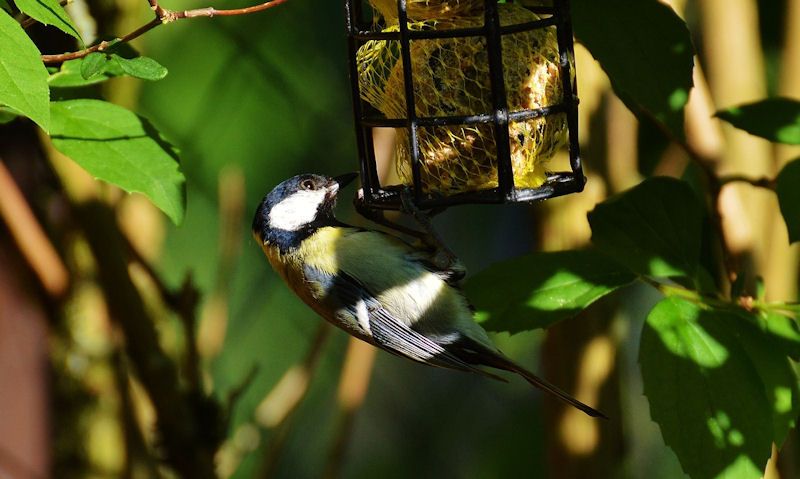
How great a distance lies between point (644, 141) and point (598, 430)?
2.93 ft

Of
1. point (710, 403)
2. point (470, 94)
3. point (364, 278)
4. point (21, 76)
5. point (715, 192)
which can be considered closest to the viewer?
point (21, 76)

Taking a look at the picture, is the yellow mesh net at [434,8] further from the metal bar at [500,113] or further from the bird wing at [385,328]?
the bird wing at [385,328]

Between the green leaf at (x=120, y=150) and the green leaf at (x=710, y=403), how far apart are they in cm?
64

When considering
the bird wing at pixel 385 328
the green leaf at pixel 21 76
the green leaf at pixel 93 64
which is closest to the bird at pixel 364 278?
the bird wing at pixel 385 328

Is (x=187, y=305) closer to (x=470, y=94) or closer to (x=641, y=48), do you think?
(x=470, y=94)

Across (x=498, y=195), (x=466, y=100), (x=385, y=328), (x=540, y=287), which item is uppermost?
(x=466, y=100)

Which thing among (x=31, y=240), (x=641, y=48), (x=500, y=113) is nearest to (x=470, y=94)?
(x=500, y=113)

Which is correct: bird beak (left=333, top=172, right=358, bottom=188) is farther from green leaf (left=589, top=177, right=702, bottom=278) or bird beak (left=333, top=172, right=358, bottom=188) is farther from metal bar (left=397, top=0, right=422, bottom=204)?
green leaf (left=589, top=177, right=702, bottom=278)

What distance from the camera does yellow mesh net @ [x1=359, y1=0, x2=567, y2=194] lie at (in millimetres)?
1426

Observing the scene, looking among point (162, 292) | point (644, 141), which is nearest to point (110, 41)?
point (162, 292)

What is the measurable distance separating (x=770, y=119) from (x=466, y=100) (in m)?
0.44

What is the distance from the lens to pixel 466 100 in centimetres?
142

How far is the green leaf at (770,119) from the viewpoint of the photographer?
136 cm

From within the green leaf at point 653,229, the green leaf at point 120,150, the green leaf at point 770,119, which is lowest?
the green leaf at point 653,229
